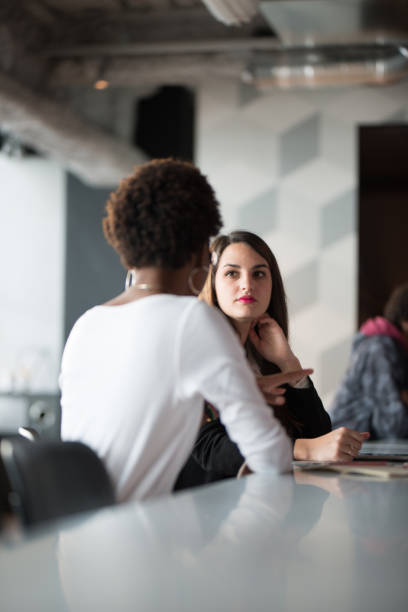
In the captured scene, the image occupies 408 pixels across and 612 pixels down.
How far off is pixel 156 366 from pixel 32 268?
21.6ft

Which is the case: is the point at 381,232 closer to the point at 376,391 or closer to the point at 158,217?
the point at 376,391

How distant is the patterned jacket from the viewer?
3.44 metres

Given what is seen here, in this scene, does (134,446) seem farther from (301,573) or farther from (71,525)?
(301,573)

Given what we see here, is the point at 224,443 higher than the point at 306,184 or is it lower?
lower

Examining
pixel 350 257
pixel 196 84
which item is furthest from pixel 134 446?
pixel 196 84

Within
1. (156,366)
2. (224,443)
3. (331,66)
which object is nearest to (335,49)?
(331,66)

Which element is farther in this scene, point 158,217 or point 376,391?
point 376,391

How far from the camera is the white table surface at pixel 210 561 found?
2.33ft

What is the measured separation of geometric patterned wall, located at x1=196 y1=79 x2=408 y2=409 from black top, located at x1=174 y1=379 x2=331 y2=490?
12.6 ft

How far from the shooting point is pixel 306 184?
5773 mm

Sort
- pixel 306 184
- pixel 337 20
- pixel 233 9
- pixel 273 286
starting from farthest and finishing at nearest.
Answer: pixel 306 184, pixel 337 20, pixel 233 9, pixel 273 286

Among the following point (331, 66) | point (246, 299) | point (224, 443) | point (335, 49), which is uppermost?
point (335, 49)

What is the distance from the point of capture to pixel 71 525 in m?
0.89

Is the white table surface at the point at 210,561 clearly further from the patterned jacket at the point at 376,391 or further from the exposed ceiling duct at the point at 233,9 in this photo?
the exposed ceiling duct at the point at 233,9
